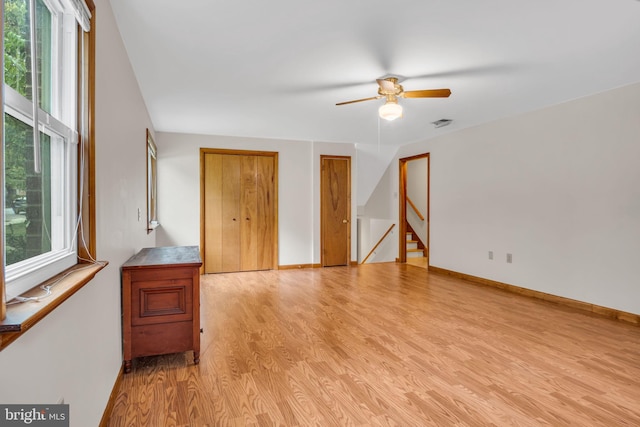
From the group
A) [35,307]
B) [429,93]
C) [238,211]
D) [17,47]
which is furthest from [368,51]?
[238,211]

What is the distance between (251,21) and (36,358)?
2073 mm

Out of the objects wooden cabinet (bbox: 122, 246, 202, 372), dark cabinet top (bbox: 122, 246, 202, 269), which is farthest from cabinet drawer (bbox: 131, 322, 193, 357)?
dark cabinet top (bbox: 122, 246, 202, 269)

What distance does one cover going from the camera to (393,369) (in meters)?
2.38

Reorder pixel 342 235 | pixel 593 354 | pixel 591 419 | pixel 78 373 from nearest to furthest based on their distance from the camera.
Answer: pixel 78 373, pixel 591 419, pixel 593 354, pixel 342 235

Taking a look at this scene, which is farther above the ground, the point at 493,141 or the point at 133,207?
the point at 493,141

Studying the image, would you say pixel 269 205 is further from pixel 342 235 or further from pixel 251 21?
pixel 251 21

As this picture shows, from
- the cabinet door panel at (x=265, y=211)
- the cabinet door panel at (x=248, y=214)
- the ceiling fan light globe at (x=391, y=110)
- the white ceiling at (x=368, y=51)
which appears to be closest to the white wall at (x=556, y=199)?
the white ceiling at (x=368, y=51)

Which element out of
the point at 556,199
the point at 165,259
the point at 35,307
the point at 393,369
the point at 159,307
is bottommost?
the point at 393,369

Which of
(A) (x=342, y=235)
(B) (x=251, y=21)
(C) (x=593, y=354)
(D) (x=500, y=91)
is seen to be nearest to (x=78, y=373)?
(B) (x=251, y=21)

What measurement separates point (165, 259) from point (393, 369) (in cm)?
181

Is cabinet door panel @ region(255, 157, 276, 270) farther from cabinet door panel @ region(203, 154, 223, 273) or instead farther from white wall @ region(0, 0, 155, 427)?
white wall @ region(0, 0, 155, 427)

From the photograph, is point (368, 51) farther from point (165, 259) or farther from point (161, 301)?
point (161, 301)

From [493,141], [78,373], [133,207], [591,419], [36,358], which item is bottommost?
[591,419]

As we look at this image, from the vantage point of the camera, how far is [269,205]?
5992 mm
